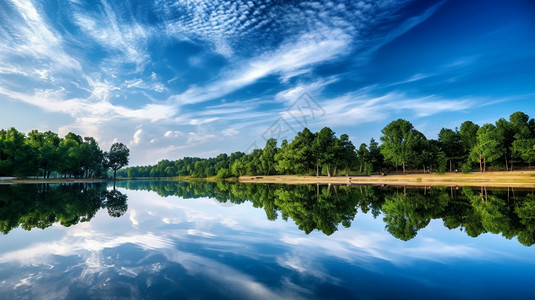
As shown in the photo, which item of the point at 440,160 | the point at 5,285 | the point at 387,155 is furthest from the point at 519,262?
the point at 440,160

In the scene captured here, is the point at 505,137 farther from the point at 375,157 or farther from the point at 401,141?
the point at 375,157

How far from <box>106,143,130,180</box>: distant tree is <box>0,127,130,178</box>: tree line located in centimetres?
546

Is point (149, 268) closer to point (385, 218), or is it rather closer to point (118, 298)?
point (118, 298)

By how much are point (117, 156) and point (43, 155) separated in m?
40.0

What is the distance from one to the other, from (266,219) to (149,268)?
7.83 m

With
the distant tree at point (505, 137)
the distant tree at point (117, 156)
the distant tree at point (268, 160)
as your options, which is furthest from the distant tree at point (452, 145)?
the distant tree at point (117, 156)

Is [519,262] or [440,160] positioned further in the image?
[440,160]

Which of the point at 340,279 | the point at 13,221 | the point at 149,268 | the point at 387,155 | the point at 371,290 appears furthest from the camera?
the point at 387,155

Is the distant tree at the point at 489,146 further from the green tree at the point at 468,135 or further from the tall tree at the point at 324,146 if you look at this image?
the tall tree at the point at 324,146

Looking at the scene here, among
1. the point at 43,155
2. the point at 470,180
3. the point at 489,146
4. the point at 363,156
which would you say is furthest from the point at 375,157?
the point at 43,155

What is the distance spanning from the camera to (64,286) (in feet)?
16.4

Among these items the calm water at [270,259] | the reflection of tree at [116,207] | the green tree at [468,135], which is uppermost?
the green tree at [468,135]

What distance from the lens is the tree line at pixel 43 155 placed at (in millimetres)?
53031

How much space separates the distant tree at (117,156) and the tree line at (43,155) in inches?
215
